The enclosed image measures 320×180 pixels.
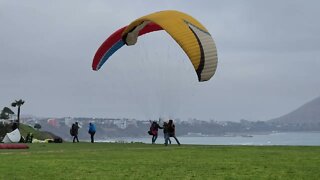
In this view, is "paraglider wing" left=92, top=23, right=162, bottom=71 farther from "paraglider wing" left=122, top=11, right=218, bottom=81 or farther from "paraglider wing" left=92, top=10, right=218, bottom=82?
"paraglider wing" left=122, top=11, right=218, bottom=81

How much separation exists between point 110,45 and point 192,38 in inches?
329

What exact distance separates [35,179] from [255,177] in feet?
19.0

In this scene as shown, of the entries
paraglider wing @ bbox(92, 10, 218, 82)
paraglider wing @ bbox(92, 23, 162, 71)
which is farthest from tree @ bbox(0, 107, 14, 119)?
paraglider wing @ bbox(92, 10, 218, 82)

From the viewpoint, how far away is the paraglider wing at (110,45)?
3206 centimetres

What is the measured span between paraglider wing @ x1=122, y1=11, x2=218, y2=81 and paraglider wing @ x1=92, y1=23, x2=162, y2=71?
428 cm

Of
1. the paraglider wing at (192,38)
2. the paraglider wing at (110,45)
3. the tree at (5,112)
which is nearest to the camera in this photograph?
the paraglider wing at (192,38)

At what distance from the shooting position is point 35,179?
1348 cm

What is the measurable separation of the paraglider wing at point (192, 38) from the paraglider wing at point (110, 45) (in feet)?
14.1

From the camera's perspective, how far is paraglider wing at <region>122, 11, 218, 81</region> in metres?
25.2

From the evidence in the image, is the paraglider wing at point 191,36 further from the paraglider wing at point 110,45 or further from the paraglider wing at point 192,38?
the paraglider wing at point 110,45

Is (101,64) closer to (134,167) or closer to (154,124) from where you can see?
(154,124)

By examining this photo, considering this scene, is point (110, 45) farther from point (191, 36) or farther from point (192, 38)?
point (192, 38)

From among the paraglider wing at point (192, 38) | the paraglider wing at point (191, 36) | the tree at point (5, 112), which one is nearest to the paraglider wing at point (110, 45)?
the paraglider wing at point (191, 36)

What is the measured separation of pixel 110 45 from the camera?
1273 inches
